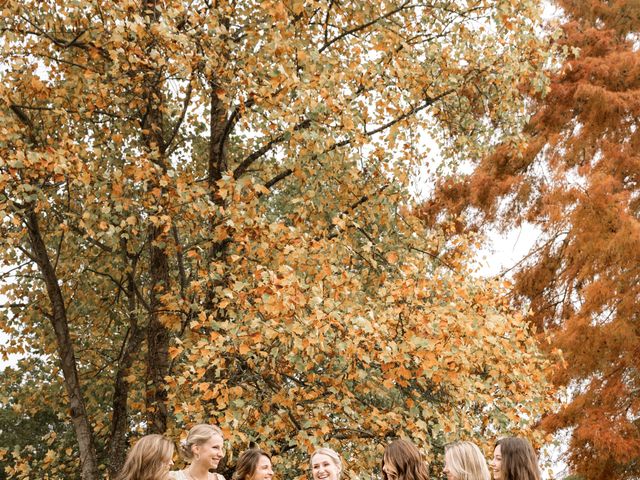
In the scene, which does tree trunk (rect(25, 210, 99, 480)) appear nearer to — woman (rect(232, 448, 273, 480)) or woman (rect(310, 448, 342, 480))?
woman (rect(232, 448, 273, 480))

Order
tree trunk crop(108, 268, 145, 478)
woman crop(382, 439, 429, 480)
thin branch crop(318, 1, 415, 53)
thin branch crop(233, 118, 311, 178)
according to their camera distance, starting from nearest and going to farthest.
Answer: woman crop(382, 439, 429, 480) < thin branch crop(233, 118, 311, 178) < thin branch crop(318, 1, 415, 53) < tree trunk crop(108, 268, 145, 478)

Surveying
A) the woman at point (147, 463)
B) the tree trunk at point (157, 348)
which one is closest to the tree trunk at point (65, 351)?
the tree trunk at point (157, 348)

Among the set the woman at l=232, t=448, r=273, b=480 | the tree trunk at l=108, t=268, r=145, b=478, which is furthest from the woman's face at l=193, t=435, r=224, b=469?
the tree trunk at l=108, t=268, r=145, b=478

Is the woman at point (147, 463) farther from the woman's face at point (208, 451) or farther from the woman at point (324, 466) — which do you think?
the woman at point (324, 466)

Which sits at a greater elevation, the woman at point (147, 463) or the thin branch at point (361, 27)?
the thin branch at point (361, 27)

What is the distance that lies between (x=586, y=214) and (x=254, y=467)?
22.9ft

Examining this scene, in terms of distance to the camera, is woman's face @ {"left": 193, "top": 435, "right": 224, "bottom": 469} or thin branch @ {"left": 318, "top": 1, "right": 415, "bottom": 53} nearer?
woman's face @ {"left": 193, "top": 435, "right": 224, "bottom": 469}

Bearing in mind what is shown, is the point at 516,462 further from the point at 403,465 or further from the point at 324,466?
the point at 324,466

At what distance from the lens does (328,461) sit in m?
5.12

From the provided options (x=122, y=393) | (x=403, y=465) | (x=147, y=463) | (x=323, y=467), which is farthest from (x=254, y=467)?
(x=122, y=393)

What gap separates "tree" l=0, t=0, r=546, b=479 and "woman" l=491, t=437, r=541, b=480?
1.95 meters

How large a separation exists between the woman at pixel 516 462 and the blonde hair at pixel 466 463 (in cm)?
9

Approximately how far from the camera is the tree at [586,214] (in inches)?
403

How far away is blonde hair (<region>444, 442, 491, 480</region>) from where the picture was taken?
454cm
